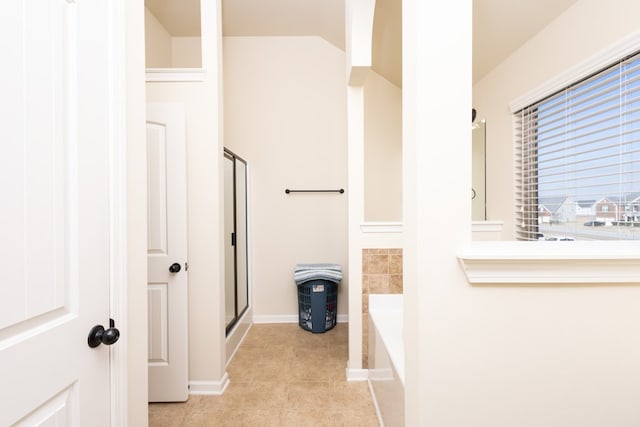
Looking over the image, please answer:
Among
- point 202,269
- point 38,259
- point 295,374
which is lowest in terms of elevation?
point 295,374

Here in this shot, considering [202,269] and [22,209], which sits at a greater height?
[22,209]

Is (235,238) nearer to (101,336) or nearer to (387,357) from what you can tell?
(387,357)

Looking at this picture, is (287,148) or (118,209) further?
(287,148)

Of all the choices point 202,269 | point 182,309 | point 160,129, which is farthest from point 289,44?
point 182,309

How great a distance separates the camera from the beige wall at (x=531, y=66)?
161 cm

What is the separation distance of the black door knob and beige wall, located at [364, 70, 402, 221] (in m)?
2.90

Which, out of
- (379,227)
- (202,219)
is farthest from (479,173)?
(202,219)

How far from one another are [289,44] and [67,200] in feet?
10.8

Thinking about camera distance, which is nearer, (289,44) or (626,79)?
(626,79)

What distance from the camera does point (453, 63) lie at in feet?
2.75

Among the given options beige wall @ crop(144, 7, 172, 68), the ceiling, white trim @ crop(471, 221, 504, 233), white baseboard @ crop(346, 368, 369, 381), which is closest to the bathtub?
white baseboard @ crop(346, 368, 369, 381)

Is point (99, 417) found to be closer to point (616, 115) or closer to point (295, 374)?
point (295, 374)

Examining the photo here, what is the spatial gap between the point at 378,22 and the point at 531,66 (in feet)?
3.95

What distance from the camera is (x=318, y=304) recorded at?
3268 millimetres
